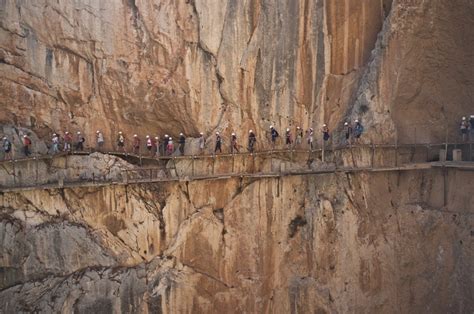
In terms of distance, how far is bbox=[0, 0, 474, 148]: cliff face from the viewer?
17.4 meters

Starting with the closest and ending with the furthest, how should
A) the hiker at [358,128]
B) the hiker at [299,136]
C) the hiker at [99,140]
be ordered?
the hiker at [99,140], the hiker at [358,128], the hiker at [299,136]

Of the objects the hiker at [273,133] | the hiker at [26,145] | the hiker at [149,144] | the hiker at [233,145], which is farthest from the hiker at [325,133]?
the hiker at [26,145]

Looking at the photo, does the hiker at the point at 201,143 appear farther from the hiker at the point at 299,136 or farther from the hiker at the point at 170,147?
the hiker at the point at 299,136

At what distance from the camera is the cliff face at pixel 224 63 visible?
17.4 m

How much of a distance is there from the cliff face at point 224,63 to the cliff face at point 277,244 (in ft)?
6.92

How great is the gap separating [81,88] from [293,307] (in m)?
9.70

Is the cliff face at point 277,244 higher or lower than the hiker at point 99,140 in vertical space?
lower

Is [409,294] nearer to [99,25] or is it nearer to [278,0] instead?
[278,0]

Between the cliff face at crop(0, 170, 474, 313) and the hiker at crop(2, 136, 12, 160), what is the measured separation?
1676 millimetres

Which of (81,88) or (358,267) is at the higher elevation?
(81,88)

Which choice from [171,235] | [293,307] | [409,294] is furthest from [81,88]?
[409,294]

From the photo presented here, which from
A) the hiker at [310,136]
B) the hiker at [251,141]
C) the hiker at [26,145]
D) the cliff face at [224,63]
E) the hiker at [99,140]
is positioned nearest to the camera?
the hiker at [26,145]

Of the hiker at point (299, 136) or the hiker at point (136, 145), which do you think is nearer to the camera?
the hiker at point (136, 145)

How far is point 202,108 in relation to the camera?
1809cm
